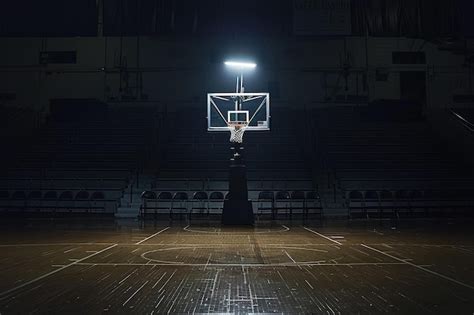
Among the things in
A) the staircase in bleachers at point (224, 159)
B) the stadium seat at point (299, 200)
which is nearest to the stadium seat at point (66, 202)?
the staircase in bleachers at point (224, 159)

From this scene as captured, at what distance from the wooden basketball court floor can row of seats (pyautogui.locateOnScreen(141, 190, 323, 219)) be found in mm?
4896

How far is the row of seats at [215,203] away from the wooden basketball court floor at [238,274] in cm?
490

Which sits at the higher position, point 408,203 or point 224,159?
point 224,159

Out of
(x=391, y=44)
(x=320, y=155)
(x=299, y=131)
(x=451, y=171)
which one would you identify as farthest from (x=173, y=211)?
(x=391, y=44)

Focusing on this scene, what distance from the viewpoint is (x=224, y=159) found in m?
16.8

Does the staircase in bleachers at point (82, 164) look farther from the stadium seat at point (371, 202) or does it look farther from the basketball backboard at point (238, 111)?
the stadium seat at point (371, 202)

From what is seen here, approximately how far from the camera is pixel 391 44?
21.0m

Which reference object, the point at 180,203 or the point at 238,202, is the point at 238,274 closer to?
the point at 238,202

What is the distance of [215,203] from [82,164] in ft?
18.8

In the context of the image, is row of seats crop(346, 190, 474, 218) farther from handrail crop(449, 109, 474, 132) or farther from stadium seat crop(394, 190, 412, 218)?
handrail crop(449, 109, 474, 132)

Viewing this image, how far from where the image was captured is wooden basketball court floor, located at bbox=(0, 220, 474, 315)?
347 centimetres

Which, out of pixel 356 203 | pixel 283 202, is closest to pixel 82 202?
pixel 283 202

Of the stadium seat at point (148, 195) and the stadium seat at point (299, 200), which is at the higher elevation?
the stadium seat at point (148, 195)

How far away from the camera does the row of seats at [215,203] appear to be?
44.6 feet
